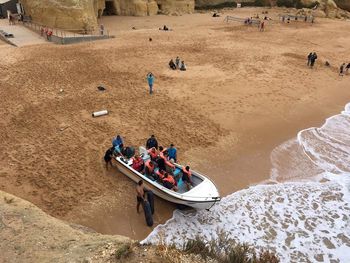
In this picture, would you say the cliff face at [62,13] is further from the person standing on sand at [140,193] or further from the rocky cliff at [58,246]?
the rocky cliff at [58,246]

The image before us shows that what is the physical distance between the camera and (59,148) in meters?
15.3

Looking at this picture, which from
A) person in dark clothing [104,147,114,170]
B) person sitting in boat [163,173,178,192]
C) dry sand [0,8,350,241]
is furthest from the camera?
person in dark clothing [104,147,114,170]

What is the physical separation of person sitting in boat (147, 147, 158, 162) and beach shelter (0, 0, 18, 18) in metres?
31.9

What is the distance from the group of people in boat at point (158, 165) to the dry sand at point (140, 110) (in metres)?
0.80

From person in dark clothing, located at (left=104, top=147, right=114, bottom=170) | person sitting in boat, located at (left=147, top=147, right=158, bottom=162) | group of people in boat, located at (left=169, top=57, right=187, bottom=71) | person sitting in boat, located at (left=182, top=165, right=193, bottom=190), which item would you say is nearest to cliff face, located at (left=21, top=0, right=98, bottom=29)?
group of people in boat, located at (left=169, top=57, right=187, bottom=71)

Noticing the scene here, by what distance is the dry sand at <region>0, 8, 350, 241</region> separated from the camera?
13.1m

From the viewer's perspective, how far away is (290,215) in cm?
1262

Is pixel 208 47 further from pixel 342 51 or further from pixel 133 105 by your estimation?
pixel 133 105

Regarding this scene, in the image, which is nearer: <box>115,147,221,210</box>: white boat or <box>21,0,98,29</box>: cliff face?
<box>115,147,221,210</box>: white boat

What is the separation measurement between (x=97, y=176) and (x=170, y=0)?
37.2 m

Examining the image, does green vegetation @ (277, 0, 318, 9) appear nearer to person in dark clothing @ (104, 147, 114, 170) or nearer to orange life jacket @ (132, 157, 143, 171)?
person in dark clothing @ (104, 147, 114, 170)

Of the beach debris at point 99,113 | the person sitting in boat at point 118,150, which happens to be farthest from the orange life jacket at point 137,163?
the beach debris at point 99,113

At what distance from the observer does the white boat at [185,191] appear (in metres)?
11.6

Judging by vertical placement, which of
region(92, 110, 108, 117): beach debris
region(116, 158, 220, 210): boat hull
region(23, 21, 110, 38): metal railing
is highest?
region(23, 21, 110, 38): metal railing
